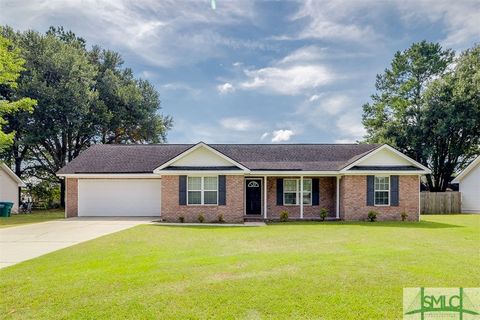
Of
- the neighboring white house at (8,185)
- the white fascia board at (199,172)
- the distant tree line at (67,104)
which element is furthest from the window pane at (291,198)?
the neighboring white house at (8,185)

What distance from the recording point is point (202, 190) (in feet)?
58.3

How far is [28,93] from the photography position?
27.0m

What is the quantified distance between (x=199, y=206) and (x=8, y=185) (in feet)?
53.5

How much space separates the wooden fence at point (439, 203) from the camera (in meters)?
25.3

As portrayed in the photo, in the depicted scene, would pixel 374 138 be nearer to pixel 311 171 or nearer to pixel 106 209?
pixel 311 171

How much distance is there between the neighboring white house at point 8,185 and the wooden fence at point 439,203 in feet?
100

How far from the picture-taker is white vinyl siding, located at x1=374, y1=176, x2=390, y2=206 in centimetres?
1806

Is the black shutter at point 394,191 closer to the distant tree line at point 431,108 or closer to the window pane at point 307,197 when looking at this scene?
the window pane at point 307,197

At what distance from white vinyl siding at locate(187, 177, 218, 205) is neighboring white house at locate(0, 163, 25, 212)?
1496cm

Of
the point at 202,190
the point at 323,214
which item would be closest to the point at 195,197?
the point at 202,190

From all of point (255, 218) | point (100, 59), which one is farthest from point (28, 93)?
point (255, 218)

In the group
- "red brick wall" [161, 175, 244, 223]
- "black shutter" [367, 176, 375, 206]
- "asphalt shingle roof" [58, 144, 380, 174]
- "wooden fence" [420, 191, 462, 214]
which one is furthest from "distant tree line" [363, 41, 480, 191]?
"red brick wall" [161, 175, 244, 223]

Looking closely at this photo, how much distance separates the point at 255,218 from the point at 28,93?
2141cm

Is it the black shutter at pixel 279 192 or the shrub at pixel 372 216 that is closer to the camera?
the shrub at pixel 372 216
